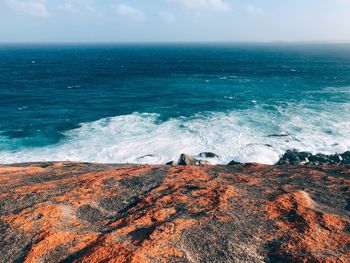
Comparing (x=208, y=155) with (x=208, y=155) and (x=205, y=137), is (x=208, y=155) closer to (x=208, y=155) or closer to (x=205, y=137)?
(x=208, y=155)

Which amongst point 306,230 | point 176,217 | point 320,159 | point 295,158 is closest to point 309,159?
point 320,159

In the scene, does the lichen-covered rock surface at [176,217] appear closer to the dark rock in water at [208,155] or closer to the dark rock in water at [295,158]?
the dark rock in water at [295,158]

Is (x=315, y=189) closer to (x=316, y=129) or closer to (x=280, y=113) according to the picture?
(x=316, y=129)

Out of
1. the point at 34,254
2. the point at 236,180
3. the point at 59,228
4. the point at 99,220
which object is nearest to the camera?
the point at 34,254

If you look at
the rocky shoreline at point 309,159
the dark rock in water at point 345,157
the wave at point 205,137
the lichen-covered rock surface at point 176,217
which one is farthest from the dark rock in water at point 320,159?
the lichen-covered rock surface at point 176,217

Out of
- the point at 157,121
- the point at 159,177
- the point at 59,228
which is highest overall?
the point at 59,228

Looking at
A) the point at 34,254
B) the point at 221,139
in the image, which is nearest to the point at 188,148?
the point at 221,139

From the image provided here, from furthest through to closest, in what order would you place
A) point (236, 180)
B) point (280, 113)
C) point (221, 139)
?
point (280, 113) < point (221, 139) < point (236, 180)

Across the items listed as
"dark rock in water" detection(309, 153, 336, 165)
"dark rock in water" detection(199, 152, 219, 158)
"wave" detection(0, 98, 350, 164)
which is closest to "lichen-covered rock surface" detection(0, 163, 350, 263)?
"dark rock in water" detection(309, 153, 336, 165)
